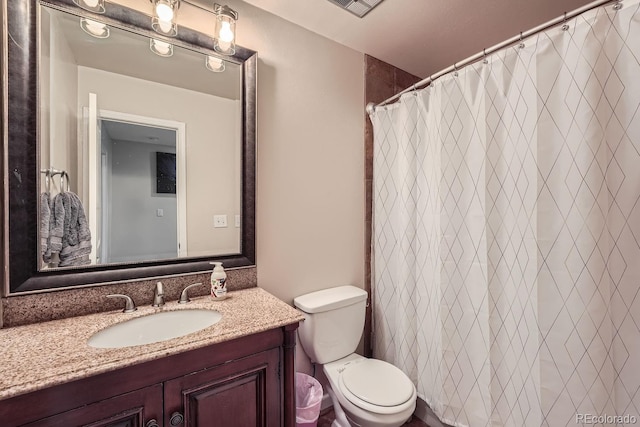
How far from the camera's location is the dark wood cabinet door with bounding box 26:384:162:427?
2.34 ft

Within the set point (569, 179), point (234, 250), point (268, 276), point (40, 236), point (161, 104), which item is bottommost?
point (268, 276)

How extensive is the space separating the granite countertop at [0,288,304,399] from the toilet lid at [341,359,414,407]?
0.60 meters

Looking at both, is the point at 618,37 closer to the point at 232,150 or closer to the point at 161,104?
the point at 232,150

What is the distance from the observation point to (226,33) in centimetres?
134

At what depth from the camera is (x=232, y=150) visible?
1435 mm

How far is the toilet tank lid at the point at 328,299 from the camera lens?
1528 mm

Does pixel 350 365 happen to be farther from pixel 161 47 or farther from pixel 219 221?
pixel 161 47

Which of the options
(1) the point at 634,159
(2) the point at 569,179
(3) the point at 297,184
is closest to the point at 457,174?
(2) the point at 569,179

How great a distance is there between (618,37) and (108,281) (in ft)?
6.79

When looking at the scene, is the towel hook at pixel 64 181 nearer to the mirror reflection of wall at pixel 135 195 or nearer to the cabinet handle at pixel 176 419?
the mirror reflection of wall at pixel 135 195

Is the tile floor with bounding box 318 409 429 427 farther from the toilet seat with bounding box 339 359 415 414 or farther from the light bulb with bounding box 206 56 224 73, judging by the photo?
the light bulb with bounding box 206 56 224 73

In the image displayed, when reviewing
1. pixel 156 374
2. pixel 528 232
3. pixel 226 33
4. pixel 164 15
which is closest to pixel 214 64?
pixel 226 33
